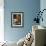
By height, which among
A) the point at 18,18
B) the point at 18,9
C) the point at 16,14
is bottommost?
the point at 18,18

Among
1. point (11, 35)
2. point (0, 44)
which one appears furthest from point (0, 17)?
point (0, 44)

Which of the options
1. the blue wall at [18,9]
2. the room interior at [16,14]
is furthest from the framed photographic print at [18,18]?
the blue wall at [18,9]

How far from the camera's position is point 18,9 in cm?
565

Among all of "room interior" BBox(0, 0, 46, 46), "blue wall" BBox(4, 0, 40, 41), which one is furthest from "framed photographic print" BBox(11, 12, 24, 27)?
"blue wall" BBox(4, 0, 40, 41)

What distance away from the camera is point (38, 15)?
223 inches

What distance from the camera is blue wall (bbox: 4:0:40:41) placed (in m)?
5.62

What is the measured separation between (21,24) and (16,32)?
0.39 meters

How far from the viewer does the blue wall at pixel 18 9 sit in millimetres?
5621

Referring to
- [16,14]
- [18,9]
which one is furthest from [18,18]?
[18,9]

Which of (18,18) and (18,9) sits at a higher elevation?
(18,9)

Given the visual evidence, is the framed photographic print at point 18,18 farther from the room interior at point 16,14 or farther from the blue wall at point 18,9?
the blue wall at point 18,9

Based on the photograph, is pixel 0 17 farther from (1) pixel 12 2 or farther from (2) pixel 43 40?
(2) pixel 43 40

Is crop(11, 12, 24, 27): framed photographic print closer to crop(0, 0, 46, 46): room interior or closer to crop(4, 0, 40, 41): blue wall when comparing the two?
crop(0, 0, 46, 46): room interior

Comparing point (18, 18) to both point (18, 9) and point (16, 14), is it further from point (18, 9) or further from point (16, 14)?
point (18, 9)
